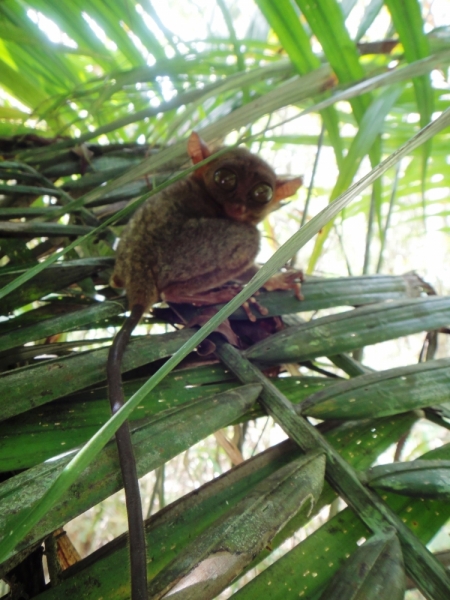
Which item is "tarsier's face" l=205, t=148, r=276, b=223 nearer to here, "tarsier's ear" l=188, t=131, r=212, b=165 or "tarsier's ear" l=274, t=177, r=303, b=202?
"tarsier's ear" l=274, t=177, r=303, b=202

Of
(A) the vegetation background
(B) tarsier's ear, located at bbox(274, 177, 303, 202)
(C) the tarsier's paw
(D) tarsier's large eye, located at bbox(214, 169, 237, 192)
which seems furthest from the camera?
(B) tarsier's ear, located at bbox(274, 177, 303, 202)

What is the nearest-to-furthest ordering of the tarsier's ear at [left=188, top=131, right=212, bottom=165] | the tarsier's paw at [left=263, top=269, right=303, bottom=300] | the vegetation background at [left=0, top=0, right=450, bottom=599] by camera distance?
the vegetation background at [left=0, top=0, right=450, bottom=599], the tarsier's paw at [left=263, top=269, right=303, bottom=300], the tarsier's ear at [left=188, top=131, right=212, bottom=165]

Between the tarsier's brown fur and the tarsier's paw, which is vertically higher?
the tarsier's brown fur

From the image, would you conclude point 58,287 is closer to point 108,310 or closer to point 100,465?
point 108,310

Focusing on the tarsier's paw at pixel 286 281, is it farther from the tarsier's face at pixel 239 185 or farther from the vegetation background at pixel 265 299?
the tarsier's face at pixel 239 185

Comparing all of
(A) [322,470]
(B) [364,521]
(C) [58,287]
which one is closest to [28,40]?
(C) [58,287]

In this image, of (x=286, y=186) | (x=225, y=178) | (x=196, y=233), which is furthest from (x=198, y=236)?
(x=286, y=186)

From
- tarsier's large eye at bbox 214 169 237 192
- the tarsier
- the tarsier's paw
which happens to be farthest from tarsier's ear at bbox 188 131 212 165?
the tarsier's paw

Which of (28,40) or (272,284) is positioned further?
(28,40)

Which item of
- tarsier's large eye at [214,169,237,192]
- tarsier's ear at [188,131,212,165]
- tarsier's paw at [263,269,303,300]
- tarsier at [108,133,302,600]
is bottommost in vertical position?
tarsier's paw at [263,269,303,300]
